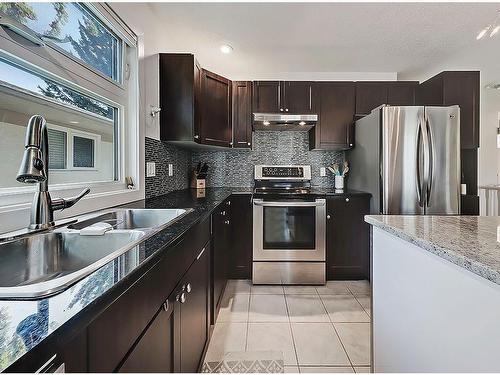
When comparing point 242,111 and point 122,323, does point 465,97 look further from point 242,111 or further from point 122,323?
point 122,323

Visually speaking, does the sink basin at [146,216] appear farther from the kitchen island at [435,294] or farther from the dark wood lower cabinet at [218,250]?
the kitchen island at [435,294]

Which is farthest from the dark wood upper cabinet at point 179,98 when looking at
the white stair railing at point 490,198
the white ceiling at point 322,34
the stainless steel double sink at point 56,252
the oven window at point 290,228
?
the white stair railing at point 490,198

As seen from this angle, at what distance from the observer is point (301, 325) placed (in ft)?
6.62

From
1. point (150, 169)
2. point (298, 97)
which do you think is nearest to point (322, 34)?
point (298, 97)

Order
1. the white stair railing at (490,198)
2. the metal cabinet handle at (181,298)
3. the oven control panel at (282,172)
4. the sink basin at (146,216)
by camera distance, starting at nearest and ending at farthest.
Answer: the metal cabinet handle at (181,298) → the sink basin at (146,216) → the oven control panel at (282,172) → the white stair railing at (490,198)

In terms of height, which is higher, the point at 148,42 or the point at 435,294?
the point at 148,42

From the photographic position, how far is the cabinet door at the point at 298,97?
10.3 feet

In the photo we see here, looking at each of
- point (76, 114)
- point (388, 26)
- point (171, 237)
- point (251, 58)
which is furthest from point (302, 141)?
point (171, 237)

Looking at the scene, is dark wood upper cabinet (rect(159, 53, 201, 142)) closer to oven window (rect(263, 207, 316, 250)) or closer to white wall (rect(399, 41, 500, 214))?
oven window (rect(263, 207, 316, 250))

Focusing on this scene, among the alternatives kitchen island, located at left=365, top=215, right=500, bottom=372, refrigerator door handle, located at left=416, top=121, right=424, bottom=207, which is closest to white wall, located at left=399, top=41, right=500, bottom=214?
refrigerator door handle, located at left=416, top=121, right=424, bottom=207

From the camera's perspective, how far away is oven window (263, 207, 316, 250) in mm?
2752

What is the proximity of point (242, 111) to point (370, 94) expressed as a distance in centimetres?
148

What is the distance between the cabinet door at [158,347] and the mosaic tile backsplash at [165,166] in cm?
144

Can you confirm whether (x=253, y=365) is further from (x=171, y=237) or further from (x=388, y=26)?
(x=388, y=26)
